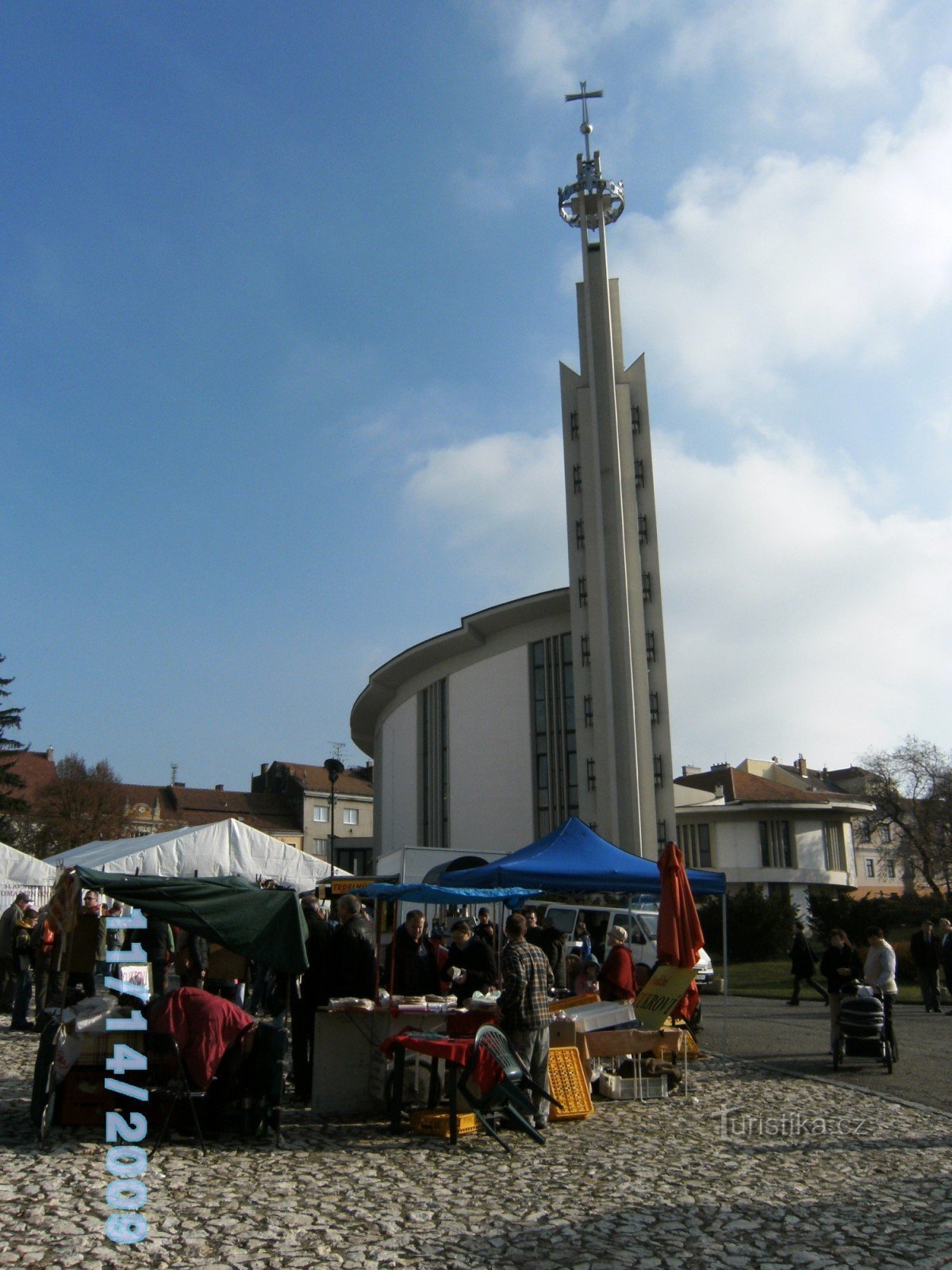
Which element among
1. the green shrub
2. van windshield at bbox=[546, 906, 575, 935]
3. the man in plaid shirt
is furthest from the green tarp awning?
the green shrub

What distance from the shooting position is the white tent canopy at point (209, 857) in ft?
75.6

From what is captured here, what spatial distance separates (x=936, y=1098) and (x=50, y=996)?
11.0 metres

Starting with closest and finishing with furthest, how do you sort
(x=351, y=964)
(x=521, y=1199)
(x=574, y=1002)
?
1. (x=521, y=1199)
2. (x=351, y=964)
3. (x=574, y=1002)

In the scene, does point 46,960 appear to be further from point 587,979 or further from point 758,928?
point 758,928

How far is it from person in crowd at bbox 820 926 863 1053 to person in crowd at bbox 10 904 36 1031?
35.4 feet

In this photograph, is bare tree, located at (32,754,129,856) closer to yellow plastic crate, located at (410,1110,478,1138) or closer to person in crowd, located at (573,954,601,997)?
person in crowd, located at (573,954,601,997)

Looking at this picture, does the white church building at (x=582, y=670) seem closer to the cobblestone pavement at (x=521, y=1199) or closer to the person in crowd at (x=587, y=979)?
the person in crowd at (x=587, y=979)

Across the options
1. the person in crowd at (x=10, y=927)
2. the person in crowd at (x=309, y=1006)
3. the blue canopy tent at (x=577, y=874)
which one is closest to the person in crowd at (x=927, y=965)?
the blue canopy tent at (x=577, y=874)

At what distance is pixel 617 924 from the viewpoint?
2103 centimetres

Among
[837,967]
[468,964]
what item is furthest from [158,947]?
[837,967]

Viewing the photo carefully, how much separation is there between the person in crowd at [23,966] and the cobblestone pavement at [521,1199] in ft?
19.9

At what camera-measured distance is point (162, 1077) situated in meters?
7.97
